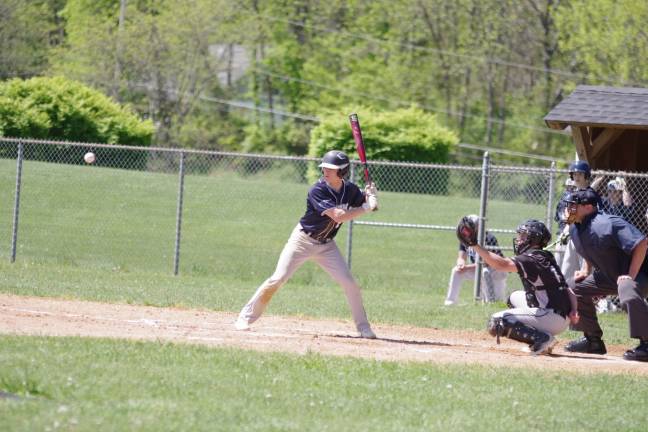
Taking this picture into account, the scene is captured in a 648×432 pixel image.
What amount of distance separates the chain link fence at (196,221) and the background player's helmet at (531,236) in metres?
6.54

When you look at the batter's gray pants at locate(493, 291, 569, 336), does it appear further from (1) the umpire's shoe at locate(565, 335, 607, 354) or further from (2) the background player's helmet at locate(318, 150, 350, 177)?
(2) the background player's helmet at locate(318, 150, 350, 177)

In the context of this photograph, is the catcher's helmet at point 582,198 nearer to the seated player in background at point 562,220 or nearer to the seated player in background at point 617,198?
the seated player in background at point 562,220

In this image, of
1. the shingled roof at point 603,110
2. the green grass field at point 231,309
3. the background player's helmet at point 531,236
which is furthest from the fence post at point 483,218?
the background player's helmet at point 531,236

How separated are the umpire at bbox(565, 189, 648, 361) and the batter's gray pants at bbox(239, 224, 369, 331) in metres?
2.18

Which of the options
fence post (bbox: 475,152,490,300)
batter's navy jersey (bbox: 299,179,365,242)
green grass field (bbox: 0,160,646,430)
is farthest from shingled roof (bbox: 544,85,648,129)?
batter's navy jersey (bbox: 299,179,365,242)

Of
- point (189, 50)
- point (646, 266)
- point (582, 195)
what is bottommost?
point (646, 266)

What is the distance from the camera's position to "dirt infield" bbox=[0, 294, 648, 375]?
9.00m

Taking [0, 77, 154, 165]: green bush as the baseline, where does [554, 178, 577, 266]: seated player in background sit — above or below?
below

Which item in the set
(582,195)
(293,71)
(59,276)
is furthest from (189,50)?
(582,195)

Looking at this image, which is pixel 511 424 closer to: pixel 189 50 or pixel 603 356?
pixel 603 356

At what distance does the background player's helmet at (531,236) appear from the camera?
9.24m

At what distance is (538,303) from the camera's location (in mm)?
9461

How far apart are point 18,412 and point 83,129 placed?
853 inches

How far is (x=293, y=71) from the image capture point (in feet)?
146
